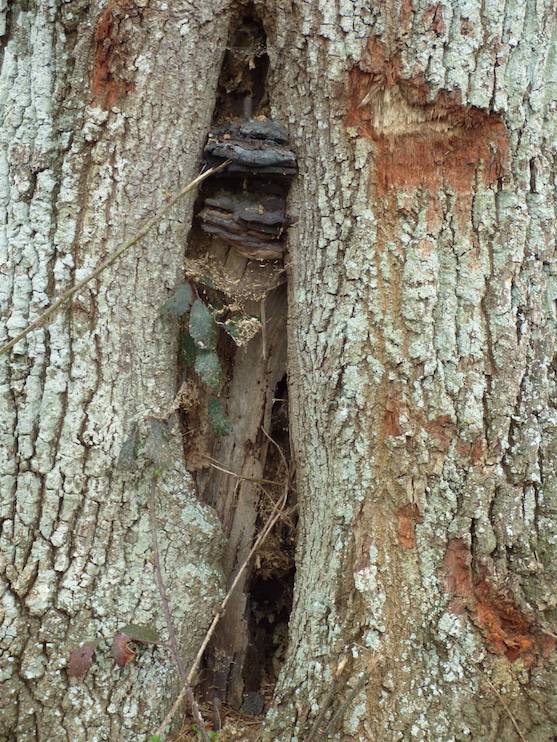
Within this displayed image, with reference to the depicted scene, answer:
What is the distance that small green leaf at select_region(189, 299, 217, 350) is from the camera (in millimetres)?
2191

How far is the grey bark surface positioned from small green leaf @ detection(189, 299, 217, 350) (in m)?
0.10

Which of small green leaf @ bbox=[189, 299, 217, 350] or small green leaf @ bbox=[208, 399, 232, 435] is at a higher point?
small green leaf @ bbox=[189, 299, 217, 350]

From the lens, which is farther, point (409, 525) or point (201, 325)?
point (201, 325)

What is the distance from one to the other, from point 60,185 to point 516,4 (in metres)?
1.61

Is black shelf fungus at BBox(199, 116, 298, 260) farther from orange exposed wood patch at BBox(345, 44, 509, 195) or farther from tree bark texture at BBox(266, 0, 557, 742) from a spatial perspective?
orange exposed wood patch at BBox(345, 44, 509, 195)

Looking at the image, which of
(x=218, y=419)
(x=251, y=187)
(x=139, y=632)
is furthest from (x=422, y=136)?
(x=139, y=632)

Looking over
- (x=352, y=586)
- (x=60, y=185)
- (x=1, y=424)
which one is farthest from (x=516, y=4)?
(x=1, y=424)

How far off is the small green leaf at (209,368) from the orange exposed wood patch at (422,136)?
82cm

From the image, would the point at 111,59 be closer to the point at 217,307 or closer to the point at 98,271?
the point at 98,271

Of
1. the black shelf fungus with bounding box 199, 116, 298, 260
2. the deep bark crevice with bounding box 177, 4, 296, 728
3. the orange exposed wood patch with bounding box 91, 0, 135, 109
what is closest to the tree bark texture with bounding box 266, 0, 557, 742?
the black shelf fungus with bounding box 199, 116, 298, 260

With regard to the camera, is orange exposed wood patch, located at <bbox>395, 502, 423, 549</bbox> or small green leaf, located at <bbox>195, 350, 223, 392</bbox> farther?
small green leaf, located at <bbox>195, 350, 223, 392</bbox>

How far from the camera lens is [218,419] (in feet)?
7.80

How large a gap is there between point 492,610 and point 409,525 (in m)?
0.35

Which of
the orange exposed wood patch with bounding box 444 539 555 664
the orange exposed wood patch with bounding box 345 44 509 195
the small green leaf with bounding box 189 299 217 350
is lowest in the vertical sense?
the orange exposed wood patch with bounding box 444 539 555 664
